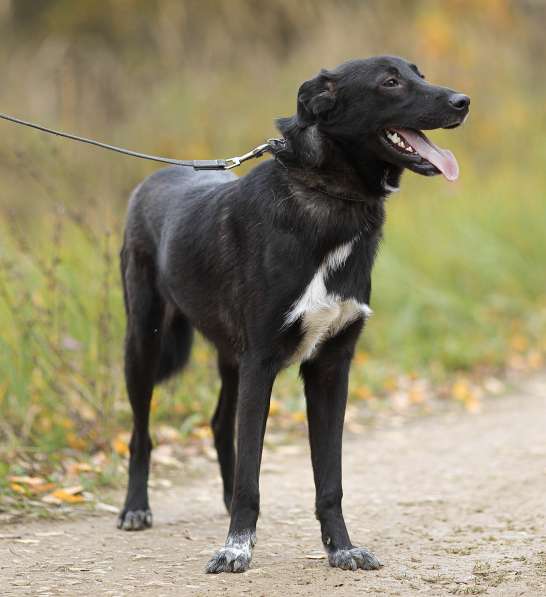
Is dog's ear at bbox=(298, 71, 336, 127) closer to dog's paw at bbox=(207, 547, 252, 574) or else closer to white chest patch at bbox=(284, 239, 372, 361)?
white chest patch at bbox=(284, 239, 372, 361)

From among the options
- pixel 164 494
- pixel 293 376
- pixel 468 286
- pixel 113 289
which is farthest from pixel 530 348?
pixel 164 494

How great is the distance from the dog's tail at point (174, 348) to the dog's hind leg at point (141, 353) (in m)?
0.07

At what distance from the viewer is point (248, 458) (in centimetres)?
325

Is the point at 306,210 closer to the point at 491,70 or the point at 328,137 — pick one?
the point at 328,137

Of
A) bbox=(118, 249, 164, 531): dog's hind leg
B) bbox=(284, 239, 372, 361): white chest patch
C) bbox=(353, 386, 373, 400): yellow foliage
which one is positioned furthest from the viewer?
bbox=(353, 386, 373, 400): yellow foliage

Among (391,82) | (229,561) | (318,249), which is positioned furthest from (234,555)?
(391,82)

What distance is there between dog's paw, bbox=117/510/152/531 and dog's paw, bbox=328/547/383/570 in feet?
3.10

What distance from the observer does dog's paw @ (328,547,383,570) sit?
10.7 feet

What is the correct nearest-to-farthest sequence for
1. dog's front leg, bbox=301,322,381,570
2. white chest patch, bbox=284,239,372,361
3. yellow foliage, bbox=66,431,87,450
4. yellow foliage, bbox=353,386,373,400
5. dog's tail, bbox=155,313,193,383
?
1. white chest patch, bbox=284,239,372,361
2. dog's front leg, bbox=301,322,381,570
3. dog's tail, bbox=155,313,193,383
4. yellow foliage, bbox=66,431,87,450
5. yellow foliage, bbox=353,386,373,400

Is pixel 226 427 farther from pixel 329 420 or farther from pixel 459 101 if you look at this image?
pixel 459 101

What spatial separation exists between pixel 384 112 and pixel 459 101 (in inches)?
9.4

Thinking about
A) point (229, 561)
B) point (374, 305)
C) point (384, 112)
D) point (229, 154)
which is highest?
point (229, 154)

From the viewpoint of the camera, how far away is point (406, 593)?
297 centimetres

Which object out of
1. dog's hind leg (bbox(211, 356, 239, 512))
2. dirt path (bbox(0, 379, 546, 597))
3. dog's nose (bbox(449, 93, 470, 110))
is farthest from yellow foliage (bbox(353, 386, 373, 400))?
dog's nose (bbox(449, 93, 470, 110))
